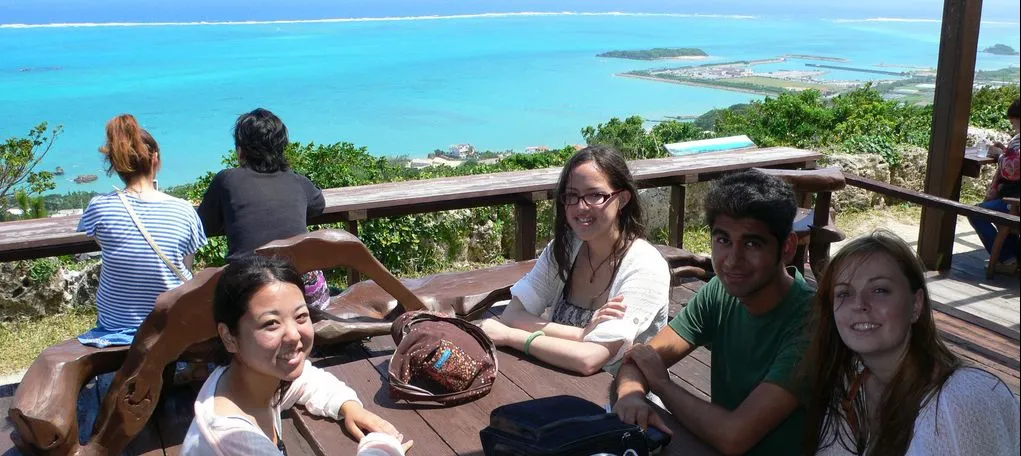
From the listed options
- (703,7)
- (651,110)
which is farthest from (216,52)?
(703,7)

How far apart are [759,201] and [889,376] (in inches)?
21.0

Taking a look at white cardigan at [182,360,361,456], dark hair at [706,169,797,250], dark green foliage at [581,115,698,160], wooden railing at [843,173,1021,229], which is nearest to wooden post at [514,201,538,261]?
wooden railing at [843,173,1021,229]

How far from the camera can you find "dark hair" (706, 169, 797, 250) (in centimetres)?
218

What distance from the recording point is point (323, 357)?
3174mm

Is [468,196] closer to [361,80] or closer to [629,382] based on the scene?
[629,382]

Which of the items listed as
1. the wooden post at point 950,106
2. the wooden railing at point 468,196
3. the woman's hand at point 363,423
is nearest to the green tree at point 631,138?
the wooden post at point 950,106

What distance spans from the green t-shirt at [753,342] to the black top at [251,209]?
1.71m

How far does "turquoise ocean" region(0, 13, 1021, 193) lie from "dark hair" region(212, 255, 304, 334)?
705 inches

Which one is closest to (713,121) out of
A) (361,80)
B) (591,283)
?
(591,283)

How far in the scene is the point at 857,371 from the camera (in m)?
1.88

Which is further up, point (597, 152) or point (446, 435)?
point (597, 152)

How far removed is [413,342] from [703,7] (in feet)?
370

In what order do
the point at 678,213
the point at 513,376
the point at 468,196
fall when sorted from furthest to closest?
the point at 678,213
the point at 468,196
the point at 513,376

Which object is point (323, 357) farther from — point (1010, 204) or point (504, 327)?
point (1010, 204)
